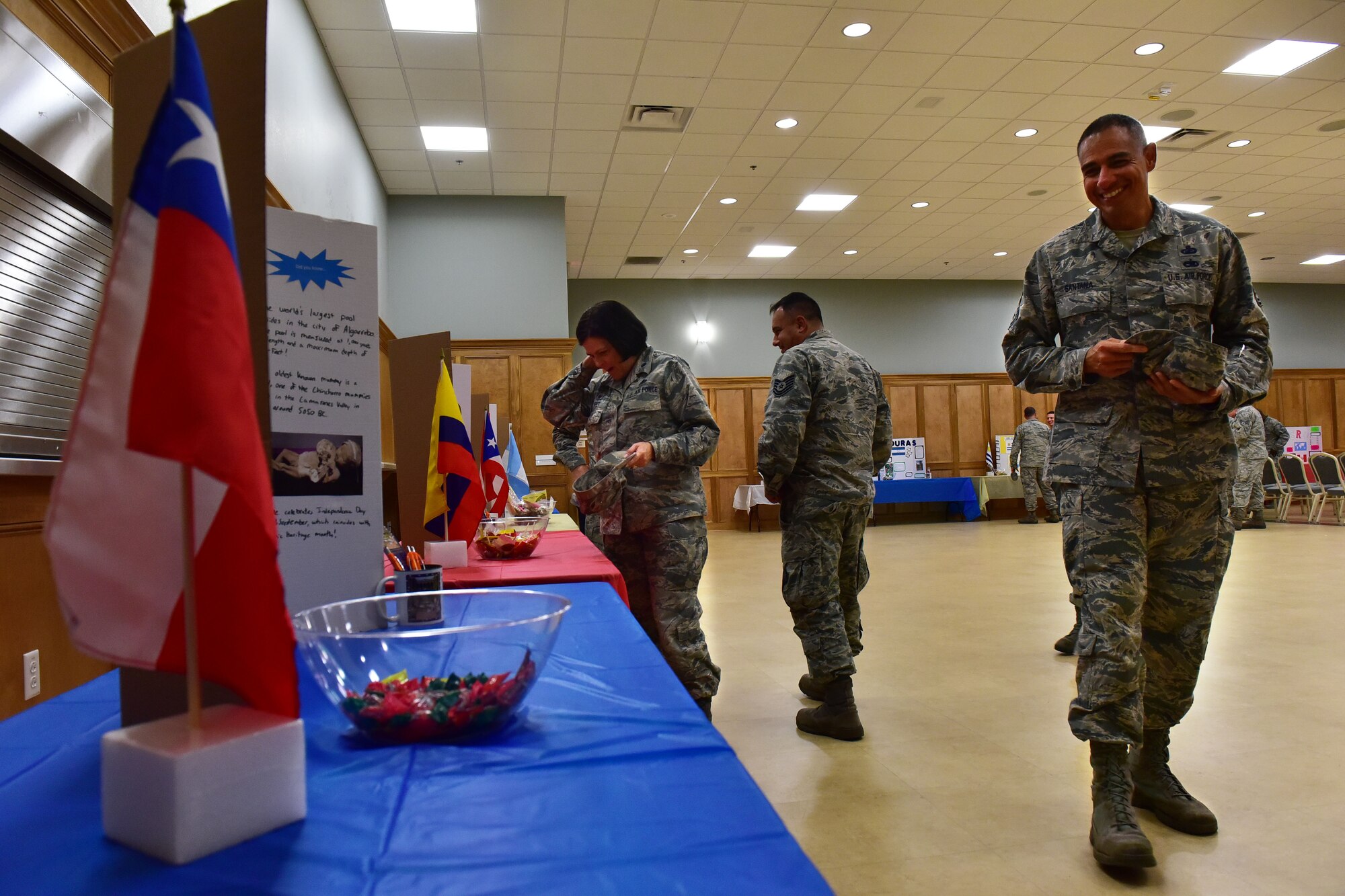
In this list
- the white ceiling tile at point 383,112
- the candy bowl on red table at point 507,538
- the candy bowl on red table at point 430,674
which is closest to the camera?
the candy bowl on red table at point 430,674

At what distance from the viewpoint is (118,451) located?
562mm

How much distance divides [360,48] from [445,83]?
0.70 meters

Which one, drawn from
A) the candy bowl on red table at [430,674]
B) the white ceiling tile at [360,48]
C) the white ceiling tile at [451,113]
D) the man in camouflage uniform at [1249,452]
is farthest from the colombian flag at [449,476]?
the man in camouflage uniform at [1249,452]

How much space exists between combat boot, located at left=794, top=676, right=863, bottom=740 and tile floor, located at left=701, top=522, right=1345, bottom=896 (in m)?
0.06

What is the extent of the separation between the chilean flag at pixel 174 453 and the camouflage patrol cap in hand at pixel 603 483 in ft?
6.06

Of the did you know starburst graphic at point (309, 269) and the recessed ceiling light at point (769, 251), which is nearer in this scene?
the did you know starburst graphic at point (309, 269)

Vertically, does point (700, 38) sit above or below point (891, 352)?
above

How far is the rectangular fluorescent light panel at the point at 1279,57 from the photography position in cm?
606

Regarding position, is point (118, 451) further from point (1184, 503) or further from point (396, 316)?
point (396, 316)

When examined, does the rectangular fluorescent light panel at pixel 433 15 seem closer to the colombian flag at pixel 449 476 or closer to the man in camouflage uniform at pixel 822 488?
the man in camouflage uniform at pixel 822 488

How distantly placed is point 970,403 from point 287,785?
45.5ft

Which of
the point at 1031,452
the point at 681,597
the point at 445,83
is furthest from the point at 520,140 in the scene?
the point at 1031,452

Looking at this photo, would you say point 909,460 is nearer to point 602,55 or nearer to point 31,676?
point 602,55

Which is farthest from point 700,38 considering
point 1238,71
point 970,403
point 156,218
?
point 970,403
